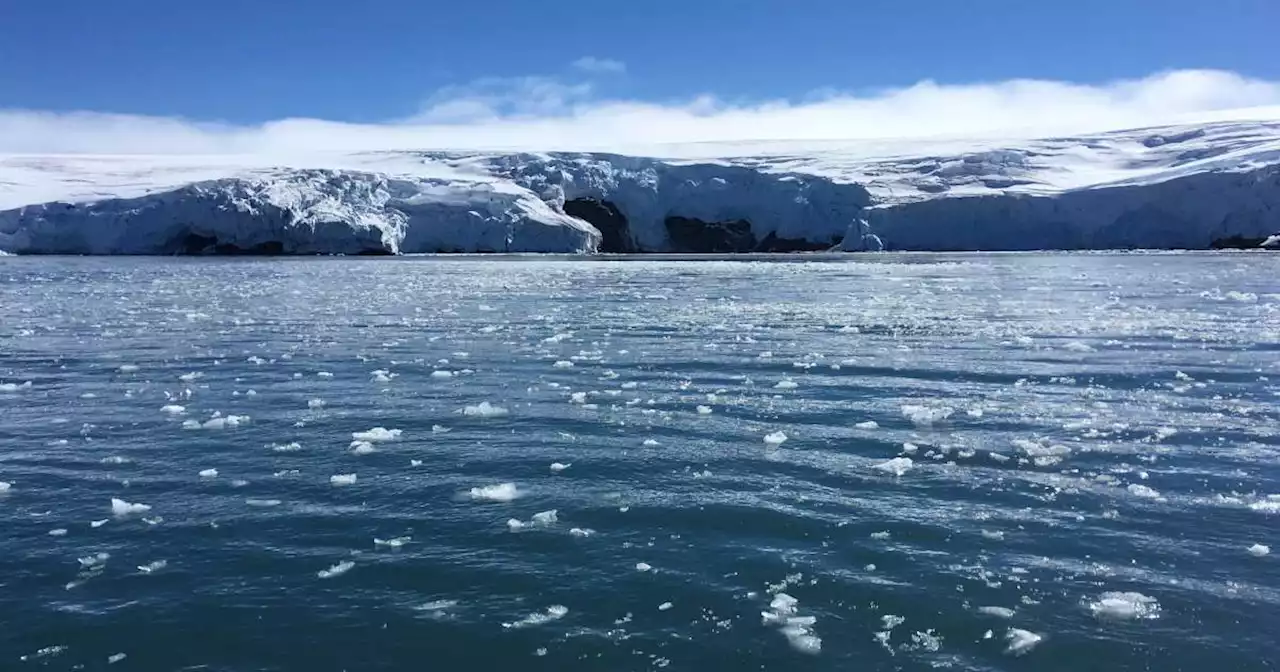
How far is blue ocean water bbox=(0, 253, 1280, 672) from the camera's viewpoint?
15.6 ft

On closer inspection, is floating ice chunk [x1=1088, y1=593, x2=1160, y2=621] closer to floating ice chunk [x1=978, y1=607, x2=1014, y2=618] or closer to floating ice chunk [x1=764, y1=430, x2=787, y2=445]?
floating ice chunk [x1=978, y1=607, x2=1014, y2=618]

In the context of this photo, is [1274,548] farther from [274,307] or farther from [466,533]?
[274,307]

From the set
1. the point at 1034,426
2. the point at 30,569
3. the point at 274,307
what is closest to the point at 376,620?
the point at 30,569

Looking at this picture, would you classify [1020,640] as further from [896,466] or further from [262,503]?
[262,503]

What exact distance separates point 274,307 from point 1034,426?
16609mm

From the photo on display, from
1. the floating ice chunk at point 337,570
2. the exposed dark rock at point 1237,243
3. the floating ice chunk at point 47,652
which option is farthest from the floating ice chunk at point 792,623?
the exposed dark rock at point 1237,243

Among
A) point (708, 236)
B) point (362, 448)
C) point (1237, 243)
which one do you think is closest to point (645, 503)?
point (362, 448)

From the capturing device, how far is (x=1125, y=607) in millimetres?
4969

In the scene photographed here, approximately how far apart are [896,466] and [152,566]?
5048 millimetres

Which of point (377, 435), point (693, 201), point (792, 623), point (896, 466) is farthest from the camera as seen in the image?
point (693, 201)

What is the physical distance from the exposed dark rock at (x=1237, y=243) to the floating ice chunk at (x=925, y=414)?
44129mm

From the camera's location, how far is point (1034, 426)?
8797mm

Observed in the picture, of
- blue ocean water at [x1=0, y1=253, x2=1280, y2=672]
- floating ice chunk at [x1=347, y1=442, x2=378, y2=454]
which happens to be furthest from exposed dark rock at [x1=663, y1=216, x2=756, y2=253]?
floating ice chunk at [x1=347, y1=442, x2=378, y2=454]

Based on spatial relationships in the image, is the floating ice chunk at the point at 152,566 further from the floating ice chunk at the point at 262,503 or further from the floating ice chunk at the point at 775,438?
the floating ice chunk at the point at 775,438
